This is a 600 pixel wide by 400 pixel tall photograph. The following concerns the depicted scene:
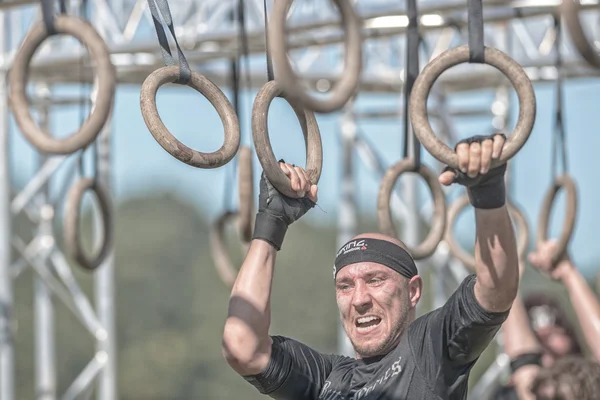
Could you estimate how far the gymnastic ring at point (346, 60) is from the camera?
3.16 m

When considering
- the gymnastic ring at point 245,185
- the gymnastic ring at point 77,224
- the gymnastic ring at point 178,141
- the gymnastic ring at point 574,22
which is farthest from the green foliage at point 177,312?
the gymnastic ring at point 574,22

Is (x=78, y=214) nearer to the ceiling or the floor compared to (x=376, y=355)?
nearer to the ceiling

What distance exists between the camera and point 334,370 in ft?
12.9

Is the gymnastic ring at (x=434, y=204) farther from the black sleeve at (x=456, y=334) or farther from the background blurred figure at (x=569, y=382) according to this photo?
the black sleeve at (x=456, y=334)

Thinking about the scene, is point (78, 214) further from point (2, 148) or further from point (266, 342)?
point (2, 148)

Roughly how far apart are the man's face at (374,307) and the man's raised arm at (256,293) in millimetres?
271

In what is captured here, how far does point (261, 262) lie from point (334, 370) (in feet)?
1.73

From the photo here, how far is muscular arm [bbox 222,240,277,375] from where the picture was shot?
3684mm

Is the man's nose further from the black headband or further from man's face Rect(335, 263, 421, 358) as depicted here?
the black headband

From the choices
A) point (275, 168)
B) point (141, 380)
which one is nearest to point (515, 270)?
point (275, 168)

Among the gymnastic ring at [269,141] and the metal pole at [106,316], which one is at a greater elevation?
the gymnastic ring at [269,141]

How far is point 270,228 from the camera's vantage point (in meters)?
3.66

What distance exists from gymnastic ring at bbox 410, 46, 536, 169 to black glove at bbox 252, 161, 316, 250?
1.45ft

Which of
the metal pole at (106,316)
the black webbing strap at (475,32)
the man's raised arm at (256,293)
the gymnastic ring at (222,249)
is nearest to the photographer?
the black webbing strap at (475,32)
